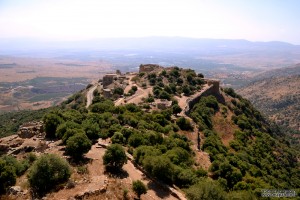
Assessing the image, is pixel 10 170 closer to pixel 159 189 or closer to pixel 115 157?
pixel 115 157

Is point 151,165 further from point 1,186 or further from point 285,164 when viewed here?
point 285,164

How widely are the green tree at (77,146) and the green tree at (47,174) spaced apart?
2958 mm

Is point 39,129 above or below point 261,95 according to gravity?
above

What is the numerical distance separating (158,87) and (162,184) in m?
35.9

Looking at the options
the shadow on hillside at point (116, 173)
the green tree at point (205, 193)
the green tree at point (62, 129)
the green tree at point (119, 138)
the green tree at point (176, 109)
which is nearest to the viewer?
the green tree at point (205, 193)

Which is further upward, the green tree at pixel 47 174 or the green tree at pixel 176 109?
the green tree at pixel 47 174

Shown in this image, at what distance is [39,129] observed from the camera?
29.4 m

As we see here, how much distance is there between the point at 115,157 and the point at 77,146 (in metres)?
3.20

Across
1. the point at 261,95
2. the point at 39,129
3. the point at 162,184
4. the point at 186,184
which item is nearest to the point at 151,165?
the point at 162,184

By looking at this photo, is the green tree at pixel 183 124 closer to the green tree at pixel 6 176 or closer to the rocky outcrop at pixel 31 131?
the rocky outcrop at pixel 31 131

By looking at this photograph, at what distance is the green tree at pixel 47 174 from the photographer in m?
18.7

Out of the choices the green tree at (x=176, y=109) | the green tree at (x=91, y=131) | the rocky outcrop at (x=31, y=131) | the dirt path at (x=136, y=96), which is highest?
the green tree at (x=91, y=131)

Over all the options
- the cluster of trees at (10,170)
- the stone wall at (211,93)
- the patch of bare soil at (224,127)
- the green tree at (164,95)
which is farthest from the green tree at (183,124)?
the cluster of trees at (10,170)

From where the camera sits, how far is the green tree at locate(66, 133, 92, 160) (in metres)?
22.7
